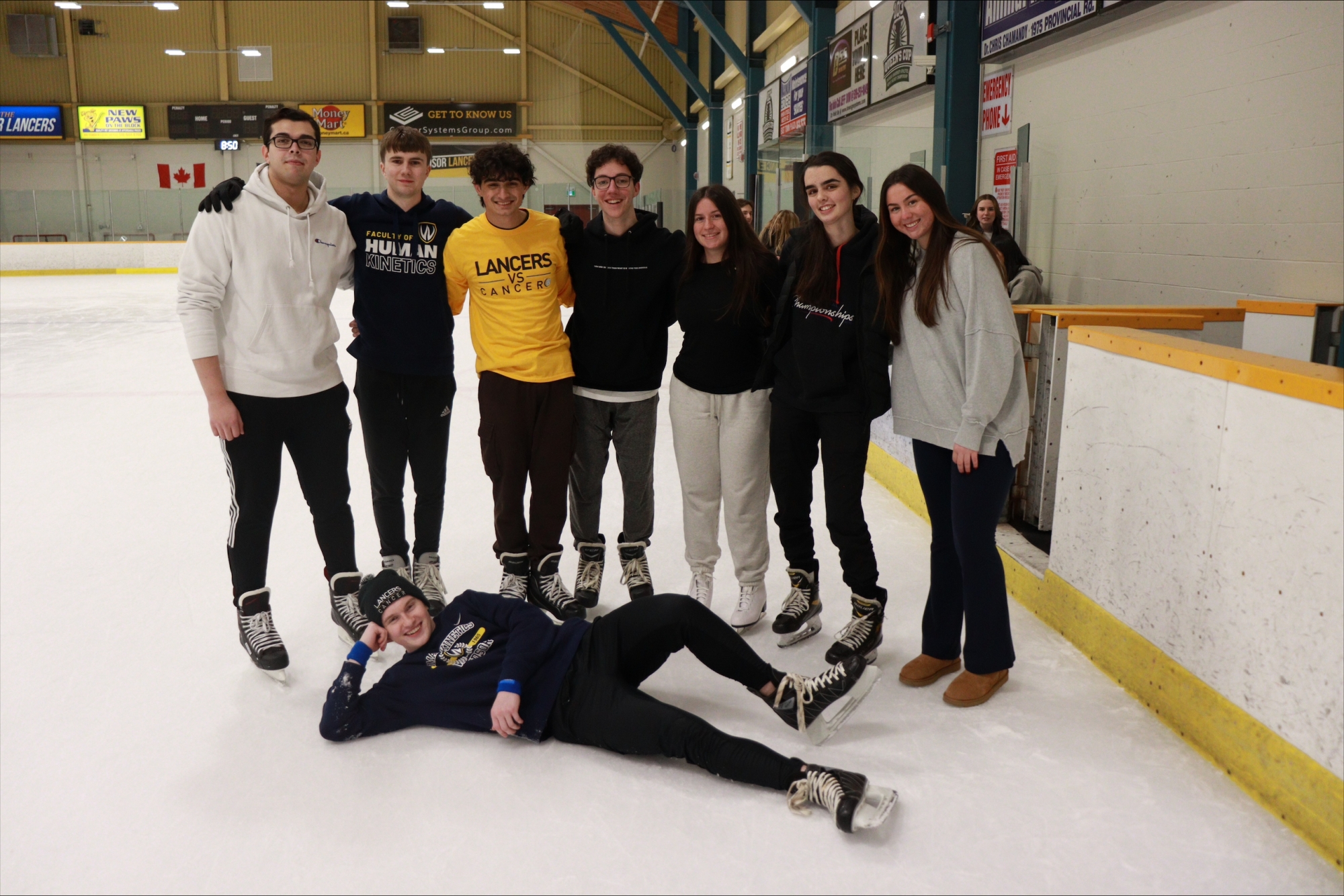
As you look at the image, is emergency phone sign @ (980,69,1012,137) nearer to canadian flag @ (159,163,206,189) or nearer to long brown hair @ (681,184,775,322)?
long brown hair @ (681,184,775,322)

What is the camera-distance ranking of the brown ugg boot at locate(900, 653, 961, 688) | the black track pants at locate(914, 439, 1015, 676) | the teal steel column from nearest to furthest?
the black track pants at locate(914, 439, 1015, 676) < the brown ugg boot at locate(900, 653, 961, 688) < the teal steel column

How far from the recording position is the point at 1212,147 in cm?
562

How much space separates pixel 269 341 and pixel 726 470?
1.31m

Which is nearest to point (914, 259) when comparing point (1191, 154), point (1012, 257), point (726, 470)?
point (726, 470)

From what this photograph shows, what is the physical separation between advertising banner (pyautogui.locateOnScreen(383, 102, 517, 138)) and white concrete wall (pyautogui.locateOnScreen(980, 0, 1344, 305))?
59.1ft

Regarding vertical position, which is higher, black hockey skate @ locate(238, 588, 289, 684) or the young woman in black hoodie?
the young woman in black hoodie

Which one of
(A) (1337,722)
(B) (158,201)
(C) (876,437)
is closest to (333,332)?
(A) (1337,722)

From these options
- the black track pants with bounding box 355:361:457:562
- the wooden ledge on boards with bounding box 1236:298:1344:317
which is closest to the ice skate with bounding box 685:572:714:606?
the black track pants with bounding box 355:361:457:562

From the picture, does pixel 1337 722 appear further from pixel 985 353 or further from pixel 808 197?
pixel 808 197

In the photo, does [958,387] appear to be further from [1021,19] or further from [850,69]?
[850,69]

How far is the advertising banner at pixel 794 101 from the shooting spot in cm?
1243

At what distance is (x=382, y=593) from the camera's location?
245 centimetres

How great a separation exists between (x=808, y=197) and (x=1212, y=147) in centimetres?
403

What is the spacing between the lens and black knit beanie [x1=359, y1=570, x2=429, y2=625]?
8.00 feet
